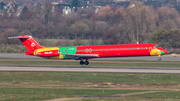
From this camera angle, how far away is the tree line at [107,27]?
323 feet

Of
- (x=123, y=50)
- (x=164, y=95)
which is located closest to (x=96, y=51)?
(x=123, y=50)

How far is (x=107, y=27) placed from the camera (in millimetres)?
134000

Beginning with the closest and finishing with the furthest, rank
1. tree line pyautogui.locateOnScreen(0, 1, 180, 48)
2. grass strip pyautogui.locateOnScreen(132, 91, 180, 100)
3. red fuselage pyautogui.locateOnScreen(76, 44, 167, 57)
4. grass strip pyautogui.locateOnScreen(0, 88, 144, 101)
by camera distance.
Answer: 1. grass strip pyautogui.locateOnScreen(0, 88, 144, 101)
2. grass strip pyautogui.locateOnScreen(132, 91, 180, 100)
3. red fuselage pyautogui.locateOnScreen(76, 44, 167, 57)
4. tree line pyautogui.locateOnScreen(0, 1, 180, 48)

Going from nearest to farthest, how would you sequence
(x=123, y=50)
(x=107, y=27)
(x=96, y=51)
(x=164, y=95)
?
1. (x=164, y=95)
2. (x=123, y=50)
3. (x=96, y=51)
4. (x=107, y=27)

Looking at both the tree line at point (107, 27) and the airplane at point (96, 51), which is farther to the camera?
the tree line at point (107, 27)

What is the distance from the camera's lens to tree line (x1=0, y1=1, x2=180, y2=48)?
9850 centimetres

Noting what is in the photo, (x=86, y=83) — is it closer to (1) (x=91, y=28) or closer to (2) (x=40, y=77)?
(2) (x=40, y=77)

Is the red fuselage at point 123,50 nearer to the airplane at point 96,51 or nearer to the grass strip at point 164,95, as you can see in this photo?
the airplane at point 96,51

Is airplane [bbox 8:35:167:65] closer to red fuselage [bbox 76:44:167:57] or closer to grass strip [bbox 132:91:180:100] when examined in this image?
red fuselage [bbox 76:44:167:57]

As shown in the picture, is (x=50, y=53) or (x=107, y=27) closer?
(x=50, y=53)

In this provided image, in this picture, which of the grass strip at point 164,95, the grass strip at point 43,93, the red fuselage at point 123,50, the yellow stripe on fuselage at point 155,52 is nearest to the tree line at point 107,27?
the yellow stripe on fuselage at point 155,52

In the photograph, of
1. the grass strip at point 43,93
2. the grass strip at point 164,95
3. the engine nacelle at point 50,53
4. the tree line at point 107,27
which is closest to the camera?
the grass strip at point 43,93

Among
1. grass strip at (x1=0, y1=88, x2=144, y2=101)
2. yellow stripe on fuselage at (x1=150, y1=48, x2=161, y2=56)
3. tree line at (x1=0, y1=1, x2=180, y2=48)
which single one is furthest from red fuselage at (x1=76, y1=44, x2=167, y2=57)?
tree line at (x1=0, y1=1, x2=180, y2=48)

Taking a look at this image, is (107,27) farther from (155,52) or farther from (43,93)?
(43,93)
